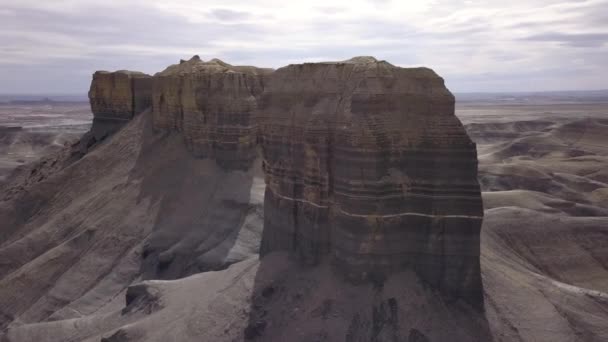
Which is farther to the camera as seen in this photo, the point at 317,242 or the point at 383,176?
the point at 317,242

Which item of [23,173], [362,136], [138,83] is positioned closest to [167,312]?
[362,136]

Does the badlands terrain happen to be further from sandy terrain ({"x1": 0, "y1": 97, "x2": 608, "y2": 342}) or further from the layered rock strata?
the layered rock strata

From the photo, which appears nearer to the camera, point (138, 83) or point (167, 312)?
point (167, 312)

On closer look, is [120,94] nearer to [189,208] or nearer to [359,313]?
[189,208]

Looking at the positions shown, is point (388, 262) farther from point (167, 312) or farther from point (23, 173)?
point (23, 173)

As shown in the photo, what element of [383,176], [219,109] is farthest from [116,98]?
[383,176]

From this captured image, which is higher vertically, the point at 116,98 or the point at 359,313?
the point at 116,98

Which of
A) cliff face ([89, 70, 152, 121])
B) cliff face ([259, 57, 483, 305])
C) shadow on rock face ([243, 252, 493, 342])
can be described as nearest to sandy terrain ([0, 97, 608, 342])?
shadow on rock face ([243, 252, 493, 342])
